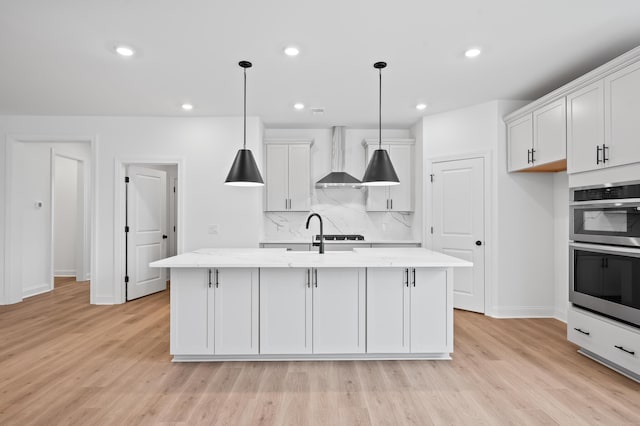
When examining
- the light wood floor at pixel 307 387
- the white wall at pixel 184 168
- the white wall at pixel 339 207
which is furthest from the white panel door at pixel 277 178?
the light wood floor at pixel 307 387

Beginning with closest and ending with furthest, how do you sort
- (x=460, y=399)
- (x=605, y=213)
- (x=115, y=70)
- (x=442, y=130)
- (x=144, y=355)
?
1. (x=460, y=399)
2. (x=605, y=213)
3. (x=144, y=355)
4. (x=115, y=70)
5. (x=442, y=130)

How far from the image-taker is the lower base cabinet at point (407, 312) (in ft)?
9.64

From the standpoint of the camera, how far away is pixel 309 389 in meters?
2.49

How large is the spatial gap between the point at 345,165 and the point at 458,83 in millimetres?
2259

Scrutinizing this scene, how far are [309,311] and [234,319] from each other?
61 cm

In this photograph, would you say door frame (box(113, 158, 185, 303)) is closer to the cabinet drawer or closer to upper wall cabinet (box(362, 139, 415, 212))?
upper wall cabinet (box(362, 139, 415, 212))

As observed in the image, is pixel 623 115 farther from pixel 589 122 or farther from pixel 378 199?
pixel 378 199

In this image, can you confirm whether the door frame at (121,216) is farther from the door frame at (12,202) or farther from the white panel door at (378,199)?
the white panel door at (378,199)

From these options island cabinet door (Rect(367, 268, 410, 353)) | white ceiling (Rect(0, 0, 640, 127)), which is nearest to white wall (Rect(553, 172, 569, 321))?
white ceiling (Rect(0, 0, 640, 127))

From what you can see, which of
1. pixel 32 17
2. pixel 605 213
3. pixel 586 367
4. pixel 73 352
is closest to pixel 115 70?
pixel 32 17

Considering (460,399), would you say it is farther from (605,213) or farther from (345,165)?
(345,165)

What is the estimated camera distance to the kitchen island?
9.60 feet

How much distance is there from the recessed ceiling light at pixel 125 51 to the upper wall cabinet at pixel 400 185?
130 inches

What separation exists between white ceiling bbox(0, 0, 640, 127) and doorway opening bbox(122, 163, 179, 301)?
1.15m
